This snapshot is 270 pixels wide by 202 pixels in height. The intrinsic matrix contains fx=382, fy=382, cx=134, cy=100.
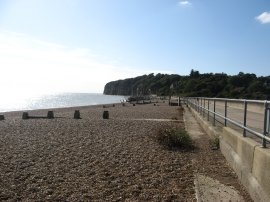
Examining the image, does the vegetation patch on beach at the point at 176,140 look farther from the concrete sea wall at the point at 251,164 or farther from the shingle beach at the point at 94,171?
the concrete sea wall at the point at 251,164

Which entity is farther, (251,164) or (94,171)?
(94,171)

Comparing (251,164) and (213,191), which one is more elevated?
(251,164)

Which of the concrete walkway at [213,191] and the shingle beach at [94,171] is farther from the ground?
the concrete walkway at [213,191]

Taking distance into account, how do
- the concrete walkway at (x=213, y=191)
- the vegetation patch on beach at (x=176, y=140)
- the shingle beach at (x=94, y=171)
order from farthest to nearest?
1. the vegetation patch on beach at (x=176, y=140)
2. the shingle beach at (x=94, y=171)
3. the concrete walkway at (x=213, y=191)

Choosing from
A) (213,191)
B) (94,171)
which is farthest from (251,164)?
(94,171)

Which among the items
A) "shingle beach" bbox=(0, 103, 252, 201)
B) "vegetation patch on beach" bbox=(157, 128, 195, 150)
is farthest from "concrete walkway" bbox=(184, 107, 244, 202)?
"vegetation patch on beach" bbox=(157, 128, 195, 150)

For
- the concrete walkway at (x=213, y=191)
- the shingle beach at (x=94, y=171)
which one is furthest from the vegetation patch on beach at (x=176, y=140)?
the concrete walkway at (x=213, y=191)

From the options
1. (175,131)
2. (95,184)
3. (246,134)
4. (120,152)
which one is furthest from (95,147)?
(246,134)

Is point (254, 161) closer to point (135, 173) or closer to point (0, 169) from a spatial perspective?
point (135, 173)

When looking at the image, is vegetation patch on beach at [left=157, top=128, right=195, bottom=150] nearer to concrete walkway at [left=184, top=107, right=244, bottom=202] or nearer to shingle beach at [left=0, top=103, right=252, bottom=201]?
shingle beach at [left=0, top=103, right=252, bottom=201]

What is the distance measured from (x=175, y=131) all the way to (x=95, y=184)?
18.1ft

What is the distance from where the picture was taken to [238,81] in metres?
91.2

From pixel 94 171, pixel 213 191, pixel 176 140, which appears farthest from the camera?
pixel 176 140

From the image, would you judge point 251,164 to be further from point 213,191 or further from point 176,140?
point 176,140
